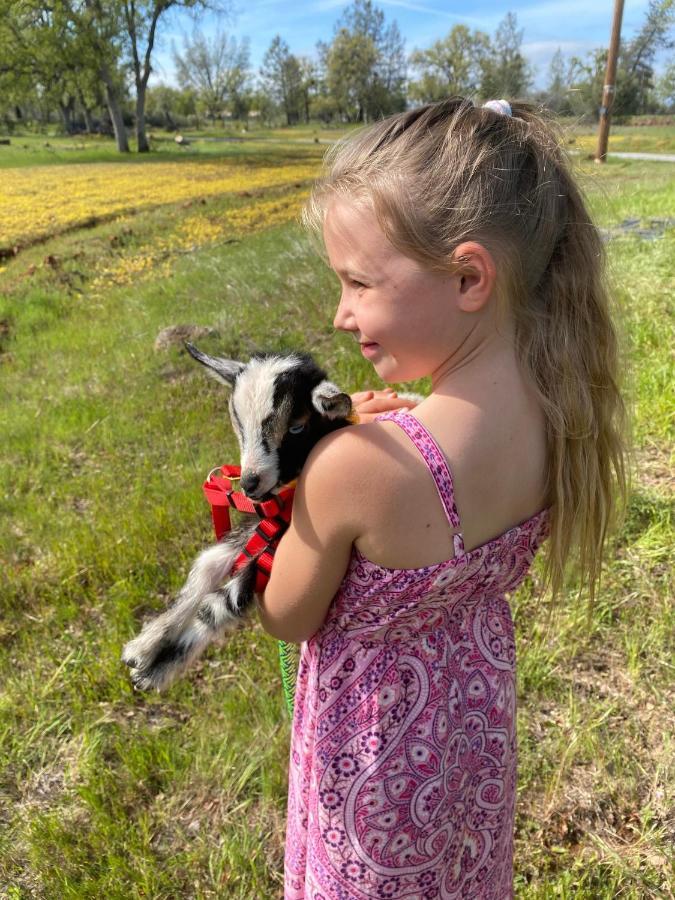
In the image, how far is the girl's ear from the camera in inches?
39.6

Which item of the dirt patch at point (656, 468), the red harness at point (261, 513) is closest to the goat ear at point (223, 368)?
the red harness at point (261, 513)

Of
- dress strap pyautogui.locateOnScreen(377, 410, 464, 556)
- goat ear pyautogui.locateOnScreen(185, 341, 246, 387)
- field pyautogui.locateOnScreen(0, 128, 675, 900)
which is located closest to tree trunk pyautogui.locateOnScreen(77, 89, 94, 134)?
field pyautogui.locateOnScreen(0, 128, 675, 900)

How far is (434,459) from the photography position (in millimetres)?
996

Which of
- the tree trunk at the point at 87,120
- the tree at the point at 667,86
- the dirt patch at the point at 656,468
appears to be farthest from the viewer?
the tree trunk at the point at 87,120

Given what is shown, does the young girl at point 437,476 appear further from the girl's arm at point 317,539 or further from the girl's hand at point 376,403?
the girl's hand at point 376,403

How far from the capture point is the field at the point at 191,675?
1899 mm

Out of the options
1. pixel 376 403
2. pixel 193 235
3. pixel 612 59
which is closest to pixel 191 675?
pixel 376 403

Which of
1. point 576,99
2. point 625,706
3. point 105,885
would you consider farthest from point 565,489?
point 105,885

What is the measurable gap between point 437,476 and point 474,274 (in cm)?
35

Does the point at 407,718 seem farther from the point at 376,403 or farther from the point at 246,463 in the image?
the point at 376,403

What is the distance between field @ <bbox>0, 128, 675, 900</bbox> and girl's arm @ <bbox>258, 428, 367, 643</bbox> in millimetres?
766

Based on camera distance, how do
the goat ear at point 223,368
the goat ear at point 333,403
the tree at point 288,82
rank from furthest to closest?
the tree at point 288,82
the goat ear at point 223,368
the goat ear at point 333,403

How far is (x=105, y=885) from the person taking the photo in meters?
1.82

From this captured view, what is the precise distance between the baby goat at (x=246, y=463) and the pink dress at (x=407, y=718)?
0.66 ft
